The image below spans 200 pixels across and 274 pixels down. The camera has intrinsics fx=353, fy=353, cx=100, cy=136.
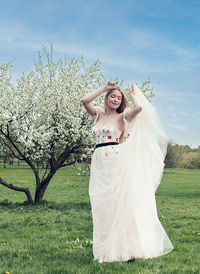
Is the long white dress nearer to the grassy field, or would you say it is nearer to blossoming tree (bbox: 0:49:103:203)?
the grassy field

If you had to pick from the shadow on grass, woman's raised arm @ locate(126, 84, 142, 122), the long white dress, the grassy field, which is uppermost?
woman's raised arm @ locate(126, 84, 142, 122)

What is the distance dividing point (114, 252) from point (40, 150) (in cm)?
923

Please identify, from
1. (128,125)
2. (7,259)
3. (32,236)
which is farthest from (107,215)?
(32,236)

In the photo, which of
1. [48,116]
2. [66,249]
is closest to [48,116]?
[48,116]

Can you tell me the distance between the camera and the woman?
5.84 meters

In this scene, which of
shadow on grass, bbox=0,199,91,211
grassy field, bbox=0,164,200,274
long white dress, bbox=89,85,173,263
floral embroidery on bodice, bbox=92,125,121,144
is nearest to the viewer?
grassy field, bbox=0,164,200,274

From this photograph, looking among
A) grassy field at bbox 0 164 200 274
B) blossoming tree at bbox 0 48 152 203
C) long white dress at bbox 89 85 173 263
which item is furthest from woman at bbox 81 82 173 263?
blossoming tree at bbox 0 48 152 203

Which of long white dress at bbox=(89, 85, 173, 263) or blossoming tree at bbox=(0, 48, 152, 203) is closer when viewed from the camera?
long white dress at bbox=(89, 85, 173, 263)

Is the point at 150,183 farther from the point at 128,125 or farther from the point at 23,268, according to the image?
the point at 23,268

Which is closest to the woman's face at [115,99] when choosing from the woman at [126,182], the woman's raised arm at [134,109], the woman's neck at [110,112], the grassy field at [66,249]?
the woman at [126,182]

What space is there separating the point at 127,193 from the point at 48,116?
367 inches

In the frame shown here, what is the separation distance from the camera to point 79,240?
7895 mm

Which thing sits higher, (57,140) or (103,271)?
(57,140)

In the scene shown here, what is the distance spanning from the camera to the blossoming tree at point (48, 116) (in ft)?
47.4
